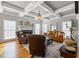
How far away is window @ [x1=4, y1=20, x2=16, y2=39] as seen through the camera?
607 centimetres

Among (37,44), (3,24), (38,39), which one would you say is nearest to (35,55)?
(37,44)

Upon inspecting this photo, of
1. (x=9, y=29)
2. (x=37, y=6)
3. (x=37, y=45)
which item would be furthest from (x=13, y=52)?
(x=9, y=29)

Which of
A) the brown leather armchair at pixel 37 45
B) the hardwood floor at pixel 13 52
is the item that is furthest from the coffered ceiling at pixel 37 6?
the hardwood floor at pixel 13 52

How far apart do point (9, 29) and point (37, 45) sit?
14.6ft

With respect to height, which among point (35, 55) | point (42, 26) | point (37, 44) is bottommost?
point (35, 55)

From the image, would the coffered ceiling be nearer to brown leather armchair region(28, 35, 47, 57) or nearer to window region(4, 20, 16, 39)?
window region(4, 20, 16, 39)

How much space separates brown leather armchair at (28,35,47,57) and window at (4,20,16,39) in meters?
4.00

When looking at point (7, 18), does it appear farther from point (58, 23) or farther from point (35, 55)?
point (58, 23)

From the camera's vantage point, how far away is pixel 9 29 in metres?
6.39

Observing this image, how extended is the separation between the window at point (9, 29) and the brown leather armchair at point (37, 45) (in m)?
4.00

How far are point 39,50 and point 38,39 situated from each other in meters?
0.49

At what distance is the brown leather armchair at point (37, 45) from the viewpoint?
8.99 ft

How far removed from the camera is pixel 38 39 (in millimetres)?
2740

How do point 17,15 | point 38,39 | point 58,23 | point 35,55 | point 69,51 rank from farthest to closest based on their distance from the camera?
point 58,23 < point 17,15 < point 35,55 < point 38,39 < point 69,51
